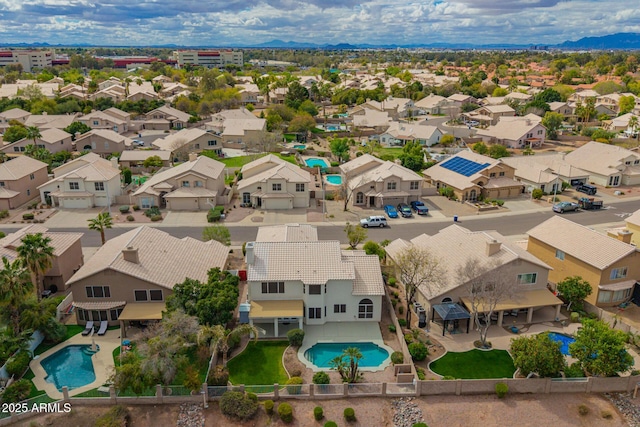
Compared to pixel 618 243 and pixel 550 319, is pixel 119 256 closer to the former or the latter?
pixel 550 319

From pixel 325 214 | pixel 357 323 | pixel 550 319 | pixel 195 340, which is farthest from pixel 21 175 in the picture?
pixel 550 319

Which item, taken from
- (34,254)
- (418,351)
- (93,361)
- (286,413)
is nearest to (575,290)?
(418,351)

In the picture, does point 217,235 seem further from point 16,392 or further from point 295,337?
point 16,392

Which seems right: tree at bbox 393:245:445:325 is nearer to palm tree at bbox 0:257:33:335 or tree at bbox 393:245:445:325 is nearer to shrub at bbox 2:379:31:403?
shrub at bbox 2:379:31:403

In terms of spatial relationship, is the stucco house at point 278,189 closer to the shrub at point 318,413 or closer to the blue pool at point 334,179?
the blue pool at point 334,179

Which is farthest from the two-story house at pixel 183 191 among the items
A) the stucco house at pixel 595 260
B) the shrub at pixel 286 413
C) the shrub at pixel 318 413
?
the stucco house at pixel 595 260
